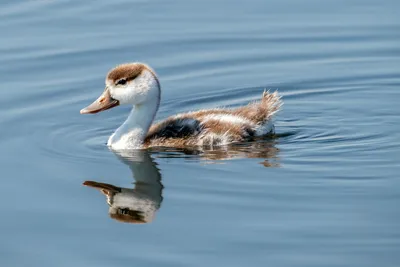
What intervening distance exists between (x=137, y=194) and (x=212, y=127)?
1582mm

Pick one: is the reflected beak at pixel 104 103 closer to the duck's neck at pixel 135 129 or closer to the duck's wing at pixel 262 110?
the duck's neck at pixel 135 129

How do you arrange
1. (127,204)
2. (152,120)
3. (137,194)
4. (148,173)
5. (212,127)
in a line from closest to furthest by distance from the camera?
(127,204), (137,194), (148,173), (212,127), (152,120)

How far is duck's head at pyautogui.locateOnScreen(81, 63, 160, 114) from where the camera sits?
10.7 metres

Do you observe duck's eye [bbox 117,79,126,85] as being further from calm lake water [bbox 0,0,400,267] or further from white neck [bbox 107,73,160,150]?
calm lake water [bbox 0,0,400,267]

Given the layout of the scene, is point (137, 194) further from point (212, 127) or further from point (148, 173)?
point (212, 127)

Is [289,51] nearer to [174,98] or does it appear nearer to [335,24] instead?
[335,24]

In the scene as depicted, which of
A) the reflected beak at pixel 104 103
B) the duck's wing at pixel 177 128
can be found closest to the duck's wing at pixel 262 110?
the duck's wing at pixel 177 128

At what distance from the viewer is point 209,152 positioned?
1067cm

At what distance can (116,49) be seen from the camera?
13664 mm

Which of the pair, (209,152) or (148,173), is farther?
(209,152)

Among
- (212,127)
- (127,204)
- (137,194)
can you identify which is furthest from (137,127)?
(127,204)

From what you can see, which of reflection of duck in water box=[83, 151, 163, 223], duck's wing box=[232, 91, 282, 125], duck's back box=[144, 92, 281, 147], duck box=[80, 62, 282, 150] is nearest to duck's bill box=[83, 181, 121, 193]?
reflection of duck in water box=[83, 151, 163, 223]

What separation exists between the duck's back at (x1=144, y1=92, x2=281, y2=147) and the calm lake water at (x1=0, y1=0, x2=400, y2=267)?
190 mm

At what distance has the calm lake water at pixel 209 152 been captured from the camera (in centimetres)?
817
